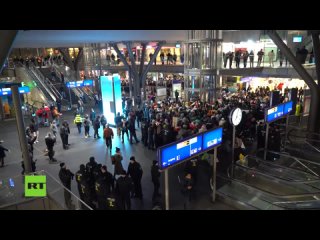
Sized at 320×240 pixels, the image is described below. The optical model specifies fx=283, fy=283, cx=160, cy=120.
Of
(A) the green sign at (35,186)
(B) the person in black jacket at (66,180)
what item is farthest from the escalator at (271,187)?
(A) the green sign at (35,186)

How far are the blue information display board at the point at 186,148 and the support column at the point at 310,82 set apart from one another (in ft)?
24.3

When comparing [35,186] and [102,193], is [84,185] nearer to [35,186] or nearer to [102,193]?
[102,193]

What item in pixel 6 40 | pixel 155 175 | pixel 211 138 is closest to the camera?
pixel 6 40

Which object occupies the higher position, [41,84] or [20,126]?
[41,84]

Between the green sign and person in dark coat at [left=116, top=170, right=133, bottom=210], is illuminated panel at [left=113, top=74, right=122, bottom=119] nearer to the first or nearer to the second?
person in dark coat at [left=116, top=170, right=133, bottom=210]

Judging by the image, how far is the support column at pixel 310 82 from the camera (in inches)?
547

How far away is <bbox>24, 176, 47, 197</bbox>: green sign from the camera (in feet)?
27.0

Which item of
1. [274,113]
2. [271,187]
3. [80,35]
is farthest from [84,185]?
[80,35]

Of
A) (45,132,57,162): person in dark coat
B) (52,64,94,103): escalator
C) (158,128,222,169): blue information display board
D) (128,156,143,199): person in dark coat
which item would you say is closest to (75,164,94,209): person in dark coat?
(128,156,143,199): person in dark coat

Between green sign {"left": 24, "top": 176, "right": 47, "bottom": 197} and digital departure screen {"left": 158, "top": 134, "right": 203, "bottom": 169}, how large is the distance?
368 centimetres

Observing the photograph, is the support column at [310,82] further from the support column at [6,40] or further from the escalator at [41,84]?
the escalator at [41,84]

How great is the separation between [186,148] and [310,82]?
1005 cm

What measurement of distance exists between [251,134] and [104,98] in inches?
402

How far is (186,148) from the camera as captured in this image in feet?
25.9
